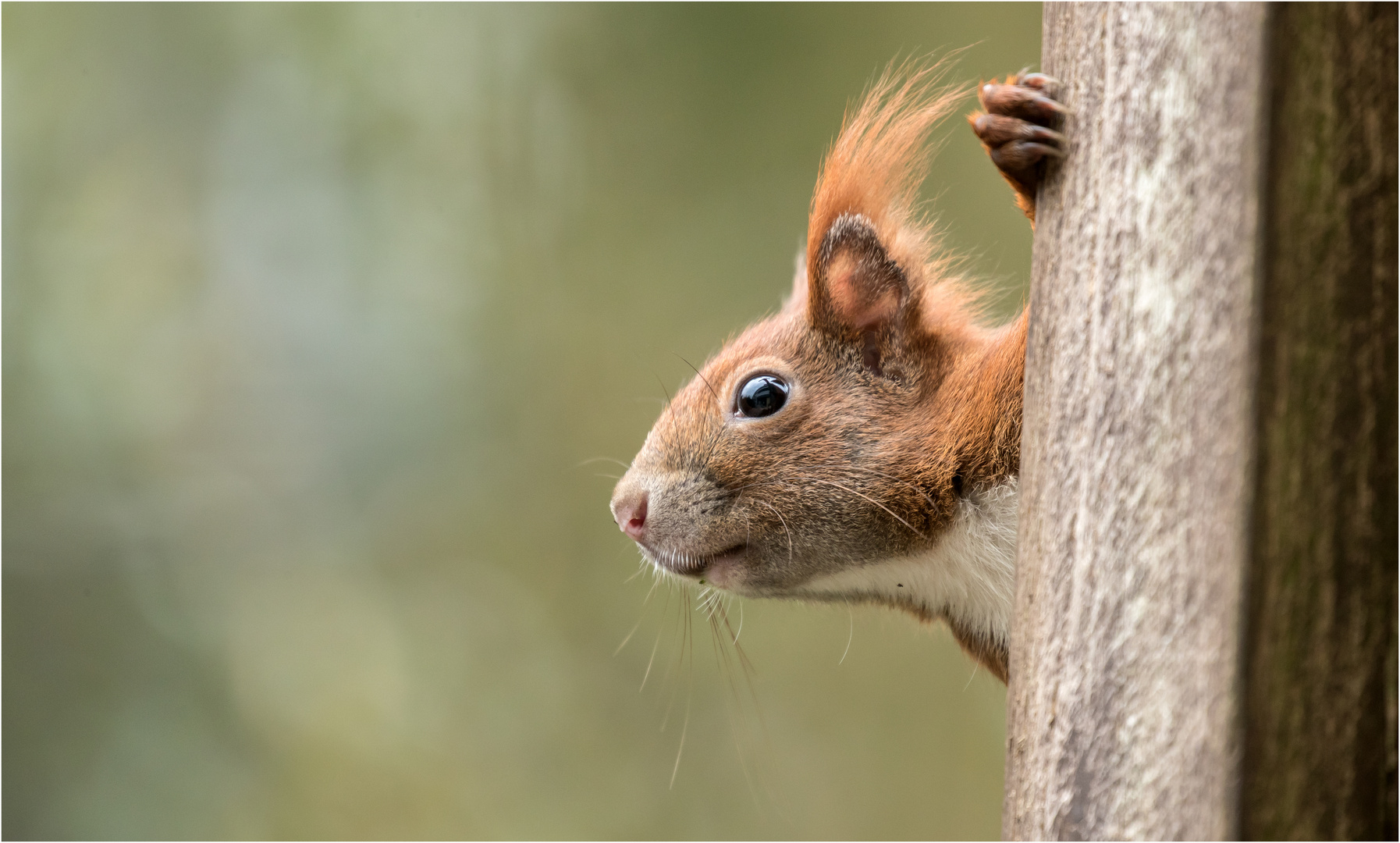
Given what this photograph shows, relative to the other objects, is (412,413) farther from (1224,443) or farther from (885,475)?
(1224,443)

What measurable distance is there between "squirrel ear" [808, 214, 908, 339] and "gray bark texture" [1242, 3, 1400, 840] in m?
1.05

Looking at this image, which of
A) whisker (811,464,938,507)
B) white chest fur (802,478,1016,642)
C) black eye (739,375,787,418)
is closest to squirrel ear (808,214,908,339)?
black eye (739,375,787,418)

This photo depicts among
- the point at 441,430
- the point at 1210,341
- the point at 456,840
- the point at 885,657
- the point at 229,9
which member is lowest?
the point at 456,840

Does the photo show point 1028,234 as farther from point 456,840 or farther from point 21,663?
point 21,663

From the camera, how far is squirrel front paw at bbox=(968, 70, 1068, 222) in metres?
1.44

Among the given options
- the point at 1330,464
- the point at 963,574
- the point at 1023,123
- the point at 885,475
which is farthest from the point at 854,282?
the point at 1330,464

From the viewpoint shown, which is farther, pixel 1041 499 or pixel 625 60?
pixel 625 60

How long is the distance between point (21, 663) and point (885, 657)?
373 centimetres

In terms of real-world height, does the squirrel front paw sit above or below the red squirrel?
above

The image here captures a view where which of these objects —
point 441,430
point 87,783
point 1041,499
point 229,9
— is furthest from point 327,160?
point 1041,499

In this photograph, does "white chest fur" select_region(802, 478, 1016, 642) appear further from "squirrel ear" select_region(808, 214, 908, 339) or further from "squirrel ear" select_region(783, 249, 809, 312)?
"squirrel ear" select_region(783, 249, 809, 312)

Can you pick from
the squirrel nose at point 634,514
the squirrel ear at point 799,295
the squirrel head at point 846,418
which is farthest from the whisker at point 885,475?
the squirrel ear at point 799,295

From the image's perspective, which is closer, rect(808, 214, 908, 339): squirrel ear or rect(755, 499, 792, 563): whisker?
rect(755, 499, 792, 563): whisker

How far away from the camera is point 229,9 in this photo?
16.0 ft
